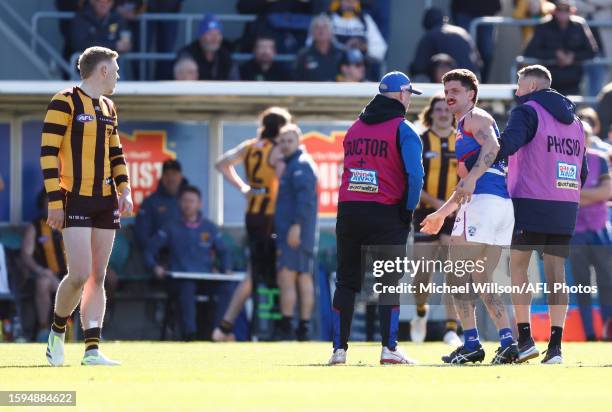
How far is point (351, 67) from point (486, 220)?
7738 millimetres

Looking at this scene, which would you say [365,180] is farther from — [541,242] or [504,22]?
[504,22]

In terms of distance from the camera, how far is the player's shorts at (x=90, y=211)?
10367mm

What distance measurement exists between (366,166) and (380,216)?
35 cm

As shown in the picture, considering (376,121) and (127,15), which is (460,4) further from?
(376,121)

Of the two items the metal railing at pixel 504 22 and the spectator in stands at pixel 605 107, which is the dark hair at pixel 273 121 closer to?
the metal railing at pixel 504 22

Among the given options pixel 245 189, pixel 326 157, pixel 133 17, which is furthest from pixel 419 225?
pixel 133 17

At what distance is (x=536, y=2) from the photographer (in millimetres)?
20031

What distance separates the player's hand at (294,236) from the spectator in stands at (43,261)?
255 centimetres

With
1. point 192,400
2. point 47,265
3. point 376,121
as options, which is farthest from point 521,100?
point 47,265

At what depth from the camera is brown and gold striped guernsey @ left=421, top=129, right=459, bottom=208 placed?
14781 millimetres

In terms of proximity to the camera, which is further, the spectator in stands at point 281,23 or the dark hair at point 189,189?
the spectator in stands at point 281,23

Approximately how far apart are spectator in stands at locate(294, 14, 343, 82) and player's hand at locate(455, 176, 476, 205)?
791cm

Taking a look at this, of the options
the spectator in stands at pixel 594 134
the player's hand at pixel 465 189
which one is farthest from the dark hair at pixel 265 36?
the player's hand at pixel 465 189

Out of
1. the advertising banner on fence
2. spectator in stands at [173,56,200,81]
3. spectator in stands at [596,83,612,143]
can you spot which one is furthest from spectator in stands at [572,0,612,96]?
spectator in stands at [173,56,200,81]
